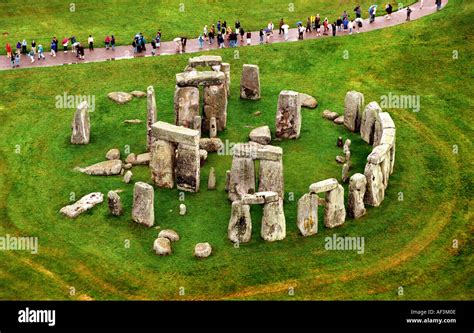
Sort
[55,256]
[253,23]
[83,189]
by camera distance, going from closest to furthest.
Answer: [55,256], [83,189], [253,23]

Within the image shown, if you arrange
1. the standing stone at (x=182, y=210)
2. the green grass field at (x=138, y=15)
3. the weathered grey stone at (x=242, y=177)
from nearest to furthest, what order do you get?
the standing stone at (x=182, y=210), the weathered grey stone at (x=242, y=177), the green grass field at (x=138, y=15)

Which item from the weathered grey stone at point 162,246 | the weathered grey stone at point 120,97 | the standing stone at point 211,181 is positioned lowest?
the weathered grey stone at point 162,246

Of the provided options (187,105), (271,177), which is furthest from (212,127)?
(271,177)

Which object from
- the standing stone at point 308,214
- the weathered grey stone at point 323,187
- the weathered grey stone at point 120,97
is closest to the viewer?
the weathered grey stone at point 323,187

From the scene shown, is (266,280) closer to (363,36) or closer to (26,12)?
(363,36)

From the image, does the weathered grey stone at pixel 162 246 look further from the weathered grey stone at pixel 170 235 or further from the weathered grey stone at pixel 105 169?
the weathered grey stone at pixel 105 169

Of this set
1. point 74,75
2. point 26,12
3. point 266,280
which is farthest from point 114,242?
point 26,12

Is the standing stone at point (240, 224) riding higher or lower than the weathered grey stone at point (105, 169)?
lower

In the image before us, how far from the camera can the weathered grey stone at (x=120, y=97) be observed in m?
55.4

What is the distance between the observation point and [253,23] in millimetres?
66750

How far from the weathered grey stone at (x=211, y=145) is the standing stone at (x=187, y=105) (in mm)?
1266

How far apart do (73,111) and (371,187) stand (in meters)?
18.8

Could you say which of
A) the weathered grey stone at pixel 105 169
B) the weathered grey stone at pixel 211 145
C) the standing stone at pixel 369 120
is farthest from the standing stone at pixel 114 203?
the standing stone at pixel 369 120

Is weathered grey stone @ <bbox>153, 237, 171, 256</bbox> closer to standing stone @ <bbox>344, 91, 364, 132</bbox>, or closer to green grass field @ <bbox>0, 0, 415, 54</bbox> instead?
standing stone @ <bbox>344, 91, 364, 132</bbox>
